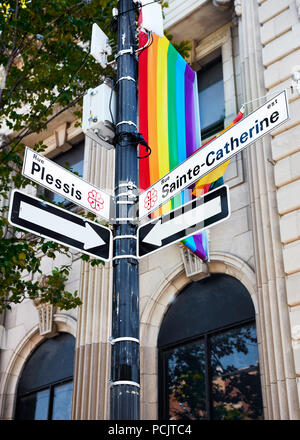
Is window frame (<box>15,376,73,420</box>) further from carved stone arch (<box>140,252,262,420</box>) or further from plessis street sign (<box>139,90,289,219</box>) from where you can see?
plessis street sign (<box>139,90,289,219</box>)

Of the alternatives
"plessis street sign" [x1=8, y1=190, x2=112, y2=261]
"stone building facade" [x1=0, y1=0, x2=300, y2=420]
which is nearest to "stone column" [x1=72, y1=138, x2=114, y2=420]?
"stone building facade" [x1=0, y1=0, x2=300, y2=420]

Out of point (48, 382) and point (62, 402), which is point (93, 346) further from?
point (48, 382)

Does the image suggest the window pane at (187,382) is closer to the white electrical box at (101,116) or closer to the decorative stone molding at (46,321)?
the decorative stone molding at (46,321)

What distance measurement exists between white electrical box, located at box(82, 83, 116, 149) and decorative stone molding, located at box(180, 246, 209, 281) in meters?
5.66

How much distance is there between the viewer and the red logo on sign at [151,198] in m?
5.37

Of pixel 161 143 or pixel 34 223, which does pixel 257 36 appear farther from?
pixel 34 223

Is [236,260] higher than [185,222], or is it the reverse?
[236,260]

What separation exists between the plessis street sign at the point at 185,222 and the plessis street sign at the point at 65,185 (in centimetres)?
45

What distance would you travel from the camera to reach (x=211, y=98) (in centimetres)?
1395

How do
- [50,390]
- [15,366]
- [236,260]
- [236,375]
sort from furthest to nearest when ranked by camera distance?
1. [15,366]
2. [50,390]
3. [236,260]
4. [236,375]

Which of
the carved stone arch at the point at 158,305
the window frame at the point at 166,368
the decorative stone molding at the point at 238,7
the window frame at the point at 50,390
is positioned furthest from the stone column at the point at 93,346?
the decorative stone molding at the point at 238,7

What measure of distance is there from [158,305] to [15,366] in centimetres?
503

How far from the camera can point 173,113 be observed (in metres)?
9.62

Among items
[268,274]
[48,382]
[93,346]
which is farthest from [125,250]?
[48,382]
